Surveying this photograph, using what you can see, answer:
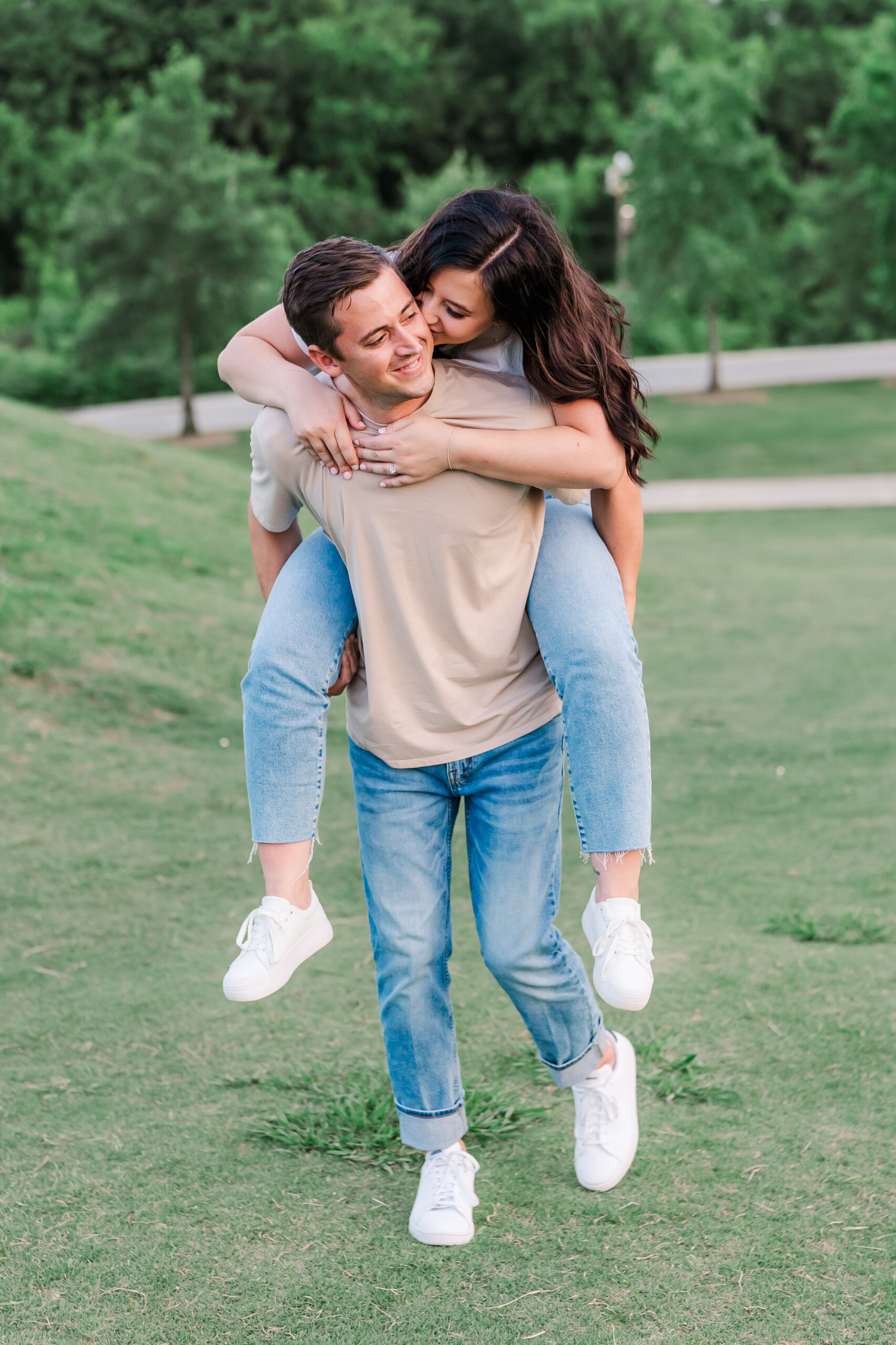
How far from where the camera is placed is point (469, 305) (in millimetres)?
2309

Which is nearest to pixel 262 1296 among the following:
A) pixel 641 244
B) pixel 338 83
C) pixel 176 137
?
pixel 176 137

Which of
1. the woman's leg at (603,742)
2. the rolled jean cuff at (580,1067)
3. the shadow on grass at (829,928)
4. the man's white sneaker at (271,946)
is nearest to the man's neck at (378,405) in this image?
the woman's leg at (603,742)

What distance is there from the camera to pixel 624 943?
234 centimetres

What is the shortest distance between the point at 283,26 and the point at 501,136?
851cm

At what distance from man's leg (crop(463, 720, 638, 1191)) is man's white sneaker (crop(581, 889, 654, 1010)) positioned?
13 cm

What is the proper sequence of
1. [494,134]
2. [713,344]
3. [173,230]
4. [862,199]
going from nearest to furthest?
1. [173,230]
2. [862,199]
3. [713,344]
4. [494,134]

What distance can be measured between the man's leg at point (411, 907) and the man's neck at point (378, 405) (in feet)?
2.13

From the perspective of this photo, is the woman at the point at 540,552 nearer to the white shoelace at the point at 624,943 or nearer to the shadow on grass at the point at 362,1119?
the white shoelace at the point at 624,943

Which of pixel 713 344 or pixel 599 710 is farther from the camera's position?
pixel 713 344

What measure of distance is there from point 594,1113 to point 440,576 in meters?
1.27

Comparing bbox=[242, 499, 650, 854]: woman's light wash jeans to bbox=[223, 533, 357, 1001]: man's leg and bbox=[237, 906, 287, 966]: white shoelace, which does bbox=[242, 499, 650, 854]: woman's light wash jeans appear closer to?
bbox=[223, 533, 357, 1001]: man's leg

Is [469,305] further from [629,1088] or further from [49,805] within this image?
[49,805]

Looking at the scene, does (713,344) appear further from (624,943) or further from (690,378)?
(624,943)

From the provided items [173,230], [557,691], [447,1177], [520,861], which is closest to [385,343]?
[557,691]
